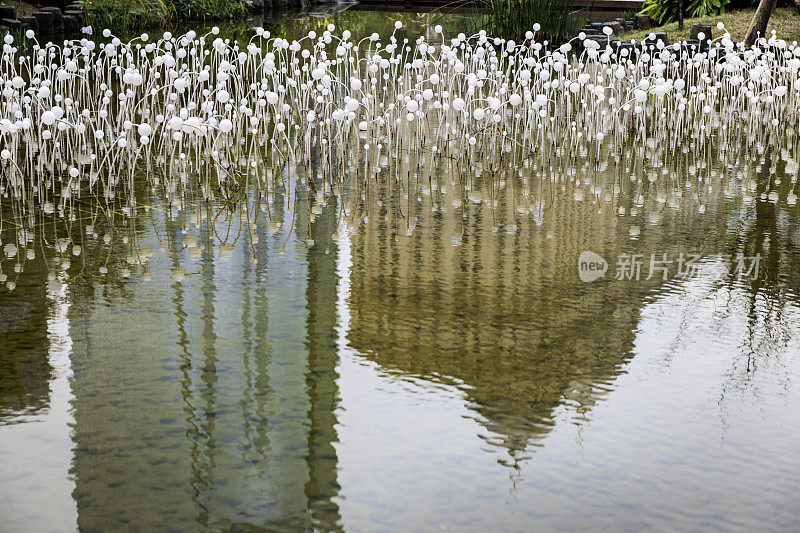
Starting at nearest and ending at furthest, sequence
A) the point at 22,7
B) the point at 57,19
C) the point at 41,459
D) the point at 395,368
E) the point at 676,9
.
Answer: the point at 41,459
the point at 395,368
the point at 57,19
the point at 22,7
the point at 676,9

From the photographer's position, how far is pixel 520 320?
3203 mm

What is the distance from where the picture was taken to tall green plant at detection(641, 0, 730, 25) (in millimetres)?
13531

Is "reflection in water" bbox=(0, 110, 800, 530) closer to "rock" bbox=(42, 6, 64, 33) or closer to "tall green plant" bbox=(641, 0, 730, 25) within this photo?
"rock" bbox=(42, 6, 64, 33)

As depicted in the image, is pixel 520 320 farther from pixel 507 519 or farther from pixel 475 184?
pixel 475 184

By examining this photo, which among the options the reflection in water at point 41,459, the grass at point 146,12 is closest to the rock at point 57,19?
the grass at point 146,12

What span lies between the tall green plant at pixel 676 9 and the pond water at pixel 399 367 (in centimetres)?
985

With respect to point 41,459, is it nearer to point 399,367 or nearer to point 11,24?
point 399,367

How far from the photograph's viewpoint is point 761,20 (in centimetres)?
1073

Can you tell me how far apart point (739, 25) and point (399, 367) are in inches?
444

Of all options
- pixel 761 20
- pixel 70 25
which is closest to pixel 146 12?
pixel 70 25

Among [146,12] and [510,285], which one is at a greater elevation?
[146,12]

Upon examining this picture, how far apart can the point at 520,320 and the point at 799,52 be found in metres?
4.68

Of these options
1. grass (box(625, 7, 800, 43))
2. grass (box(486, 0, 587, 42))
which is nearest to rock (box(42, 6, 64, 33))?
grass (box(486, 0, 587, 42))

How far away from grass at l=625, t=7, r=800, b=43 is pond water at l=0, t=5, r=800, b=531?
27.0ft
